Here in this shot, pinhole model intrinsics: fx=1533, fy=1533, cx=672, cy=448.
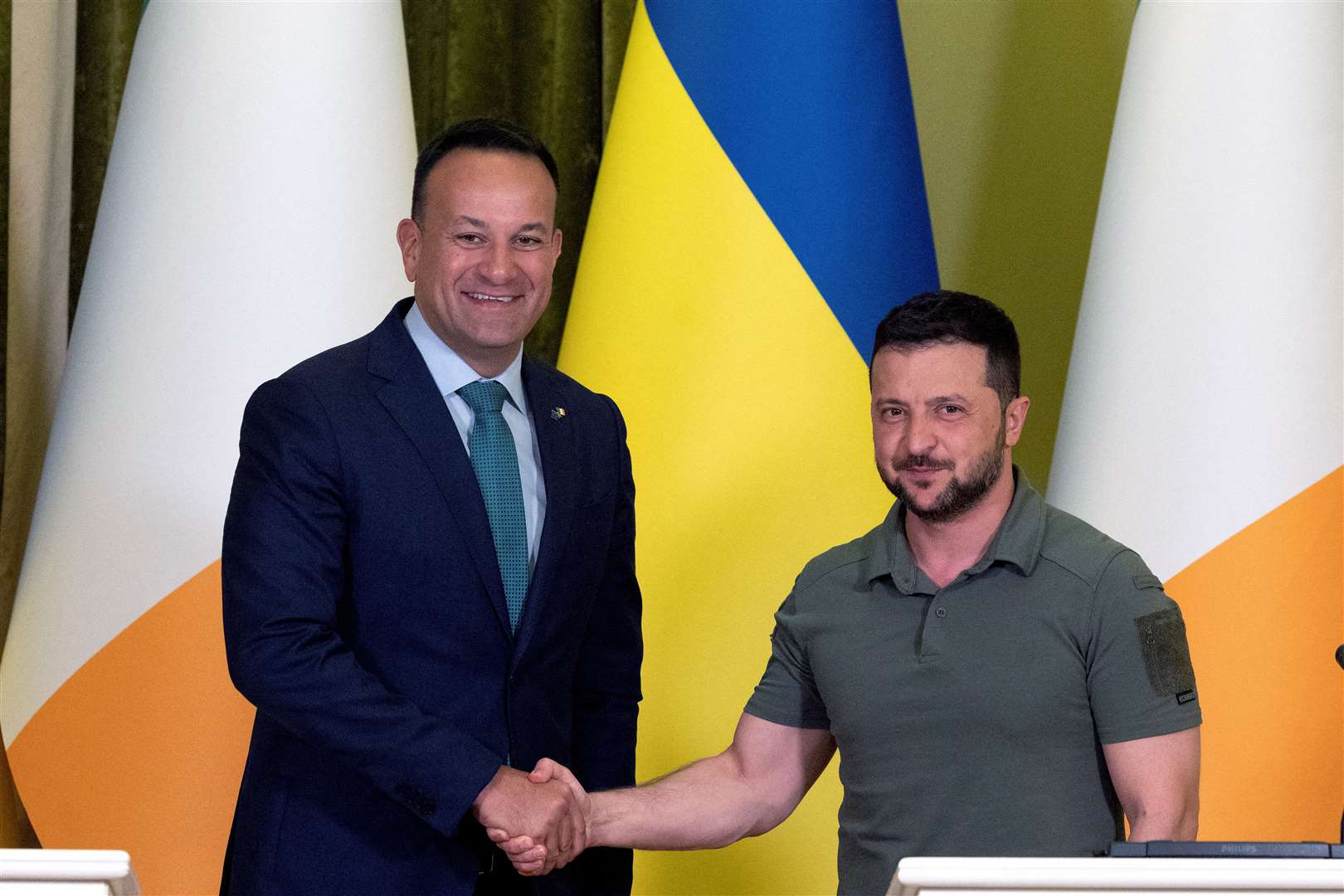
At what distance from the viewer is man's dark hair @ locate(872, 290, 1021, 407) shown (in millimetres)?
2023

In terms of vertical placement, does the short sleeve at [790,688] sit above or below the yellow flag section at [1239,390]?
below

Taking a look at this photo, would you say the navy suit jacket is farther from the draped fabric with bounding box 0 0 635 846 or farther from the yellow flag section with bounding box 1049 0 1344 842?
the draped fabric with bounding box 0 0 635 846

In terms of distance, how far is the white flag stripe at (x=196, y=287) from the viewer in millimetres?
2619

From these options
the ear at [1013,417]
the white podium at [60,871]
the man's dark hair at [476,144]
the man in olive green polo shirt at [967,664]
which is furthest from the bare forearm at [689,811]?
the white podium at [60,871]

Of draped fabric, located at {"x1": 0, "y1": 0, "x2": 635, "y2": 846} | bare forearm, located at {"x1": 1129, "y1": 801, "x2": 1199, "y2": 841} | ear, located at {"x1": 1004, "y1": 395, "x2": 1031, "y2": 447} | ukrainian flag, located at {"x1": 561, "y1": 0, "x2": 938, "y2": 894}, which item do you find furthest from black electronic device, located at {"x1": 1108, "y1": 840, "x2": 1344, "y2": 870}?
draped fabric, located at {"x1": 0, "y1": 0, "x2": 635, "y2": 846}

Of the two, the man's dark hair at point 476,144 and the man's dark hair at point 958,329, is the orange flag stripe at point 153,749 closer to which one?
the man's dark hair at point 476,144

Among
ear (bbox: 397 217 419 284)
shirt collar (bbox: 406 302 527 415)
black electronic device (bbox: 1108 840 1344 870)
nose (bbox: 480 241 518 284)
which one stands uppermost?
ear (bbox: 397 217 419 284)

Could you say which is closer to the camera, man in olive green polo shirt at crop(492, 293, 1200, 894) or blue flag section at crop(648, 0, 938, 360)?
man in olive green polo shirt at crop(492, 293, 1200, 894)

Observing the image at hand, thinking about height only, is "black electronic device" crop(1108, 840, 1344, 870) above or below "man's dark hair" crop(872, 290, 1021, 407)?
below

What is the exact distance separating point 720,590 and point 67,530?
1.14 metres

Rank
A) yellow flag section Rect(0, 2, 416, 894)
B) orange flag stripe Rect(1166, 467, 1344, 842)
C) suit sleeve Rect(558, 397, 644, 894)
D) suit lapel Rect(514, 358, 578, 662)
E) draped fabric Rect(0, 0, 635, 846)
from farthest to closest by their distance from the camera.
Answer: draped fabric Rect(0, 0, 635, 846)
yellow flag section Rect(0, 2, 416, 894)
orange flag stripe Rect(1166, 467, 1344, 842)
suit sleeve Rect(558, 397, 644, 894)
suit lapel Rect(514, 358, 578, 662)

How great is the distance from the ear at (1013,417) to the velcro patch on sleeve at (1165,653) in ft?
0.97

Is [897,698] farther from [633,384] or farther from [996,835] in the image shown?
[633,384]

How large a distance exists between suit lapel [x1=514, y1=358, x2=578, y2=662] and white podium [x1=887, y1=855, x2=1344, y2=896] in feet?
2.94
